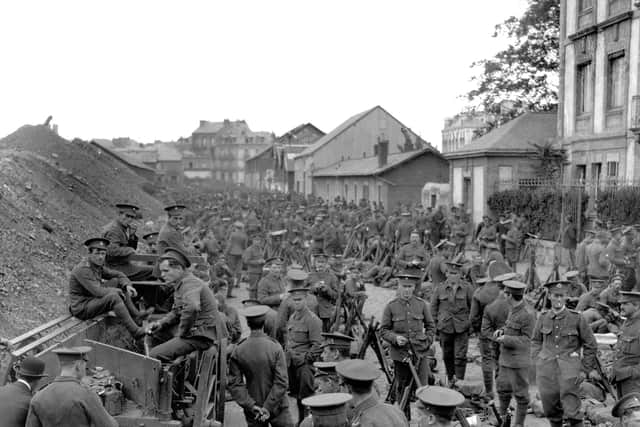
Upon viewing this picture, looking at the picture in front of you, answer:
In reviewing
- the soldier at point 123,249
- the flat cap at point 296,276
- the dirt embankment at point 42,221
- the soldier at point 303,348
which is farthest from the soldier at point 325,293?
the dirt embankment at point 42,221

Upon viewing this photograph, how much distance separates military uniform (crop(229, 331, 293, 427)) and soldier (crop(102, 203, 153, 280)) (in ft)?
9.42

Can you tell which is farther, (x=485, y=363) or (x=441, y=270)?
(x=441, y=270)

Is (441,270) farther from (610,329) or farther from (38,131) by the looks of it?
(38,131)

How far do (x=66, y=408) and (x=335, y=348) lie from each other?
315cm

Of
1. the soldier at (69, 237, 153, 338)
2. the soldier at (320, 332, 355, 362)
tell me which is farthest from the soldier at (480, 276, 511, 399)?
the soldier at (69, 237, 153, 338)

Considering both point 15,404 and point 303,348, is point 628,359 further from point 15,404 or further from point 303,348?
point 15,404

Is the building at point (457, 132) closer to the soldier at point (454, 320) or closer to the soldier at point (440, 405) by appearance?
the soldier at point (454, 320)

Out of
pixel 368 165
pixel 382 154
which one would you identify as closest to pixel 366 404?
pixel 382 154

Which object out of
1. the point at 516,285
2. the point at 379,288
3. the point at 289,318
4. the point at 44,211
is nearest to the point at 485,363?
the point at 516,285

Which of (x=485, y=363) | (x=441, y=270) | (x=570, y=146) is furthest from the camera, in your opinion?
(x=570, y=146)

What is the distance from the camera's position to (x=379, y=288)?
2114 cm

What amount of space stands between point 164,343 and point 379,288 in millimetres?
14234

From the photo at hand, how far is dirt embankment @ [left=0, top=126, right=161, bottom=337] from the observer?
42.1 ft

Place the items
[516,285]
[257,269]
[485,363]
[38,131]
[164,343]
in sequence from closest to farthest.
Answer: [164,343], [516,285], [485,363], [257,269], [38,131]
